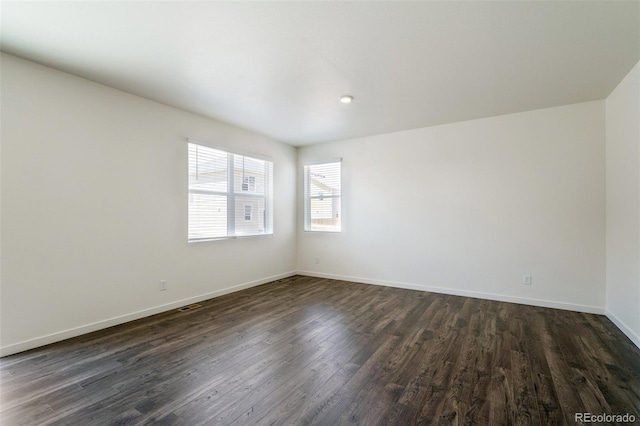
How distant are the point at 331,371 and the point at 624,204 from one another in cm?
345

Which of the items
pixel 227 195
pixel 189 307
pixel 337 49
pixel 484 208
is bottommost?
pixel 189 307

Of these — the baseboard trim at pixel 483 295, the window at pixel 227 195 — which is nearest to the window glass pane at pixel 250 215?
the window at pixel 227 195

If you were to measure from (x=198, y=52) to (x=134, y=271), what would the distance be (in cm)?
249

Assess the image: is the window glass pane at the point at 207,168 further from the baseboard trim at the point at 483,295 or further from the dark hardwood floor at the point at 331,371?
the baseboard trim at the point at 483,295

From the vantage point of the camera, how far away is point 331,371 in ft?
7.27

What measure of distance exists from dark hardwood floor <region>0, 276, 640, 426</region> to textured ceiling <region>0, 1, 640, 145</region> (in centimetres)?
260

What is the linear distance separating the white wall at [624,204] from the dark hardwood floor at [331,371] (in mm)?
308

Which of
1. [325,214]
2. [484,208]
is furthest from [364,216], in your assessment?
[484,208]

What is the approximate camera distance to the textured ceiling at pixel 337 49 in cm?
195

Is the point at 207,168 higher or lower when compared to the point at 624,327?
higher

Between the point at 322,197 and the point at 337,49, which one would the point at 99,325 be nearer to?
the point at 337,49

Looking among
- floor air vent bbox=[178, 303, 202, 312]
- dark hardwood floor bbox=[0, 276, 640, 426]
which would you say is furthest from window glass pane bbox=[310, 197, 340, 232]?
floor air vent bbox=[178, 303, 202, 312]

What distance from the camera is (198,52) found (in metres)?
2.44

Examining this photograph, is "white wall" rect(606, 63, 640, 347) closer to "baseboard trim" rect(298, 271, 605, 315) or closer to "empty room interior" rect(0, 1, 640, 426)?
"empty room interior" rect(0, 1, 640, 426)
